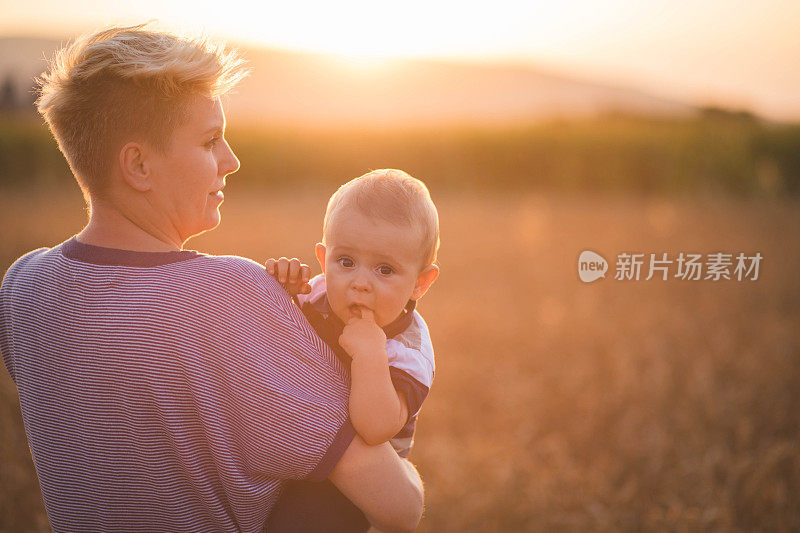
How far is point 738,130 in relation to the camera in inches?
636

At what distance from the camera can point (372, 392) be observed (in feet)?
4.27

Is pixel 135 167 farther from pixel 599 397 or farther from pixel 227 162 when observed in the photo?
pixel 599 397

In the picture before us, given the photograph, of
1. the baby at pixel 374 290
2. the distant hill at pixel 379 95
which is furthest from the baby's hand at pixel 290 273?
the distant hill at pixel 379 95

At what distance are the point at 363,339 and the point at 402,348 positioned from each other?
0.12 metres

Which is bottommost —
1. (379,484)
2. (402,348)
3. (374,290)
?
(379,484)

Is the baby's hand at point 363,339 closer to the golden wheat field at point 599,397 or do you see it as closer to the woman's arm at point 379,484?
the woman's arm at point 379,484

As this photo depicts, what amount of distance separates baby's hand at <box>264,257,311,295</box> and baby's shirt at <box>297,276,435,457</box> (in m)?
0.12

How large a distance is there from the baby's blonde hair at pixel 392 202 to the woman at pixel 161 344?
Result: 30 cm

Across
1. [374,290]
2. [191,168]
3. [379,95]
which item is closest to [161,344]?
[191,168]

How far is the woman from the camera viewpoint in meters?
1.22

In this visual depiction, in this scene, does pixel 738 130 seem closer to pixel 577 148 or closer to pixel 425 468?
pixel 577 148

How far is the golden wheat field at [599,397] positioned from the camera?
12.2ft

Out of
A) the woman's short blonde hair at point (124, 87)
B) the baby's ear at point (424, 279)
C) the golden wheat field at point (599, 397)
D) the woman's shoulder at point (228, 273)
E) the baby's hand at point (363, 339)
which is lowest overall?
the golden wheat field at point (599, 397)

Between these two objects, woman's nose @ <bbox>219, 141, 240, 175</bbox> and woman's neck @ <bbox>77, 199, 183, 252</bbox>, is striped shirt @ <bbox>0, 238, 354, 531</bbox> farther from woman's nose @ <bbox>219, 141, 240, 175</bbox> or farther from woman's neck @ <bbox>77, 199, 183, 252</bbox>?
woman's nose @ <bbox>219, 141, 240, 175</bbox>
